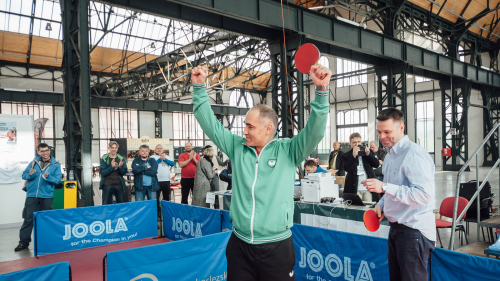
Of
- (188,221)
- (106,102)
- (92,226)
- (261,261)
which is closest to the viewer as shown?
(261,261)

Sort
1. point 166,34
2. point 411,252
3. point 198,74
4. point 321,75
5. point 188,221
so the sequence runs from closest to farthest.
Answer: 1. point 321,75
2. point 198,74
3. point 411,252
4. point 188,221
5. point 166,34

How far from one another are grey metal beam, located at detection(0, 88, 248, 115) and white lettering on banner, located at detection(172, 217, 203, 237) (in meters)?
13.1

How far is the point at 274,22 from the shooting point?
991 cm

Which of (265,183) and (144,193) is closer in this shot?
(265,183)

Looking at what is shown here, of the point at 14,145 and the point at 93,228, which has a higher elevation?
the point at 14,145

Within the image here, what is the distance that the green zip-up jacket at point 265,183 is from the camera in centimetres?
200

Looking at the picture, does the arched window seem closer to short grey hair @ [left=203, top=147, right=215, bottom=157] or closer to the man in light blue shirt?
short grey hair @ [left=203, top=147, right=215, bottom=157]

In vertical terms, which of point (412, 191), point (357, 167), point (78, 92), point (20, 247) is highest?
point (78, 92)

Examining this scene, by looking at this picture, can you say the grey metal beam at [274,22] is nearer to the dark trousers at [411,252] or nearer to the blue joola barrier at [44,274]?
the blue joola barrier at [44,274]

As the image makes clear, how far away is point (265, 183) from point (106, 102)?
24117mm

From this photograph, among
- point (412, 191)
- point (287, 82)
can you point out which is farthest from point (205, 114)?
point (287, 82)

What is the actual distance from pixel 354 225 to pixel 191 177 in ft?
15.4

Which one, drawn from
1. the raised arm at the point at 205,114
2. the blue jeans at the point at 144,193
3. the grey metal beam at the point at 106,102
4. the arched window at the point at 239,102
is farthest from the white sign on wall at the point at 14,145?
the arched window at the point at 239,102

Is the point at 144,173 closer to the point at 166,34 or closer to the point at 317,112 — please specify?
the point at 317,112
